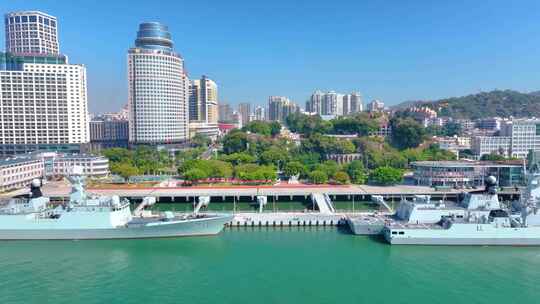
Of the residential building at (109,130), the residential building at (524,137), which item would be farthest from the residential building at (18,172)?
the residential building at (524,137)

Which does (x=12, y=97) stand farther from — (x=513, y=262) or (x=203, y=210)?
(x=513, y=262)

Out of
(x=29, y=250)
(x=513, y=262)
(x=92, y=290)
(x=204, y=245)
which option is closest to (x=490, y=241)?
(x=513, y=262)

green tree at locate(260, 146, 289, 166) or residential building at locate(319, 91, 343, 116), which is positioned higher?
residential building at locate(319, 91, 343, 116)

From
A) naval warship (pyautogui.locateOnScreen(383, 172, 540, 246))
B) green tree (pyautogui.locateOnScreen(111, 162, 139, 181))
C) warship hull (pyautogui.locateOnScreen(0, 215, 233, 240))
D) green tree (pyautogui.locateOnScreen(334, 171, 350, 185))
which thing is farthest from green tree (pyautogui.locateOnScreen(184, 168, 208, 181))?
naval warship (pyautogui.locateOnScreen(383, 172, 540, 246))

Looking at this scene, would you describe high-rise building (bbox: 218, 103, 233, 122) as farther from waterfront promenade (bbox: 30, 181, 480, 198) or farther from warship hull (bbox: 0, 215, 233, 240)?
warship hull (bbox: 0, 215, 233, 240)

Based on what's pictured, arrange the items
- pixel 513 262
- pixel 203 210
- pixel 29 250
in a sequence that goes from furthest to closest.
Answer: pixel 203 210
pixel 29 250
pixel 513 262

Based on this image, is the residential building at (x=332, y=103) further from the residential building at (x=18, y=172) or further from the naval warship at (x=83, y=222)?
the naval warship at (x=83, y=222)
